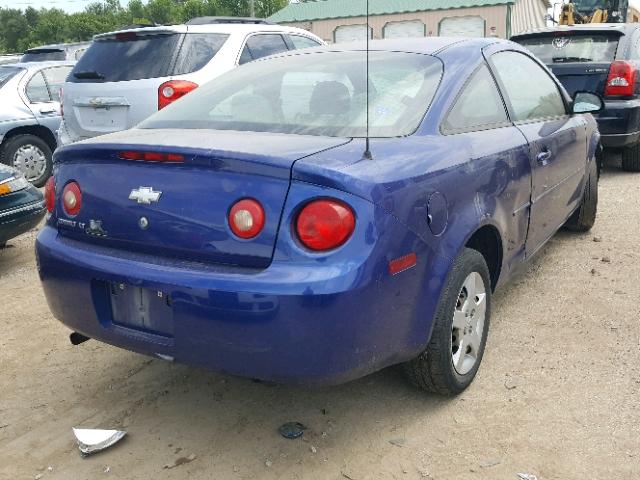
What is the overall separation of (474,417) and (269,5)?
234 feet

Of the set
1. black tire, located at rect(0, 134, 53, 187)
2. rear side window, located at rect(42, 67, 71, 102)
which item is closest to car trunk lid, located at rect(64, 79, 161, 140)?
black tire, located at rect(0, 134, 53, 187)

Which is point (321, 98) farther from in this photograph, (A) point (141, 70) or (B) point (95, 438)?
(A) point (141, 70)

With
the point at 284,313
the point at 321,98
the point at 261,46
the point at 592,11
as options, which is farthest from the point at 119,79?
the point at 592,11

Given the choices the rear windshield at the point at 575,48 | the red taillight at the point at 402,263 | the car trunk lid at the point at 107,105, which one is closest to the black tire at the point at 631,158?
the rear windshield at the point at 575,48

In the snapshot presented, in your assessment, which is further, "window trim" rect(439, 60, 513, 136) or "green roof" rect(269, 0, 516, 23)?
"green roof" rect(269, 0, 516, 23)

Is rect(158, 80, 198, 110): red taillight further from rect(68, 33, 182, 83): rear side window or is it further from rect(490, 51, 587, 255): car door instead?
rect(490, 51, 587, 255): car door

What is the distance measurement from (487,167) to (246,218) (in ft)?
4.20

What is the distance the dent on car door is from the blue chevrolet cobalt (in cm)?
1

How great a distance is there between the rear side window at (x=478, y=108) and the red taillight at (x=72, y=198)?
157 cm

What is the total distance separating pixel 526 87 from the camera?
3965 millimetres

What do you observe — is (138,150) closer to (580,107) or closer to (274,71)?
(274,71)

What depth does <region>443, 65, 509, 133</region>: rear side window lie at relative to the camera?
3.04 m

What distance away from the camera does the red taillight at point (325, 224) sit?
226cm

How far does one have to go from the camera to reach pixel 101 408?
3.02 metres
